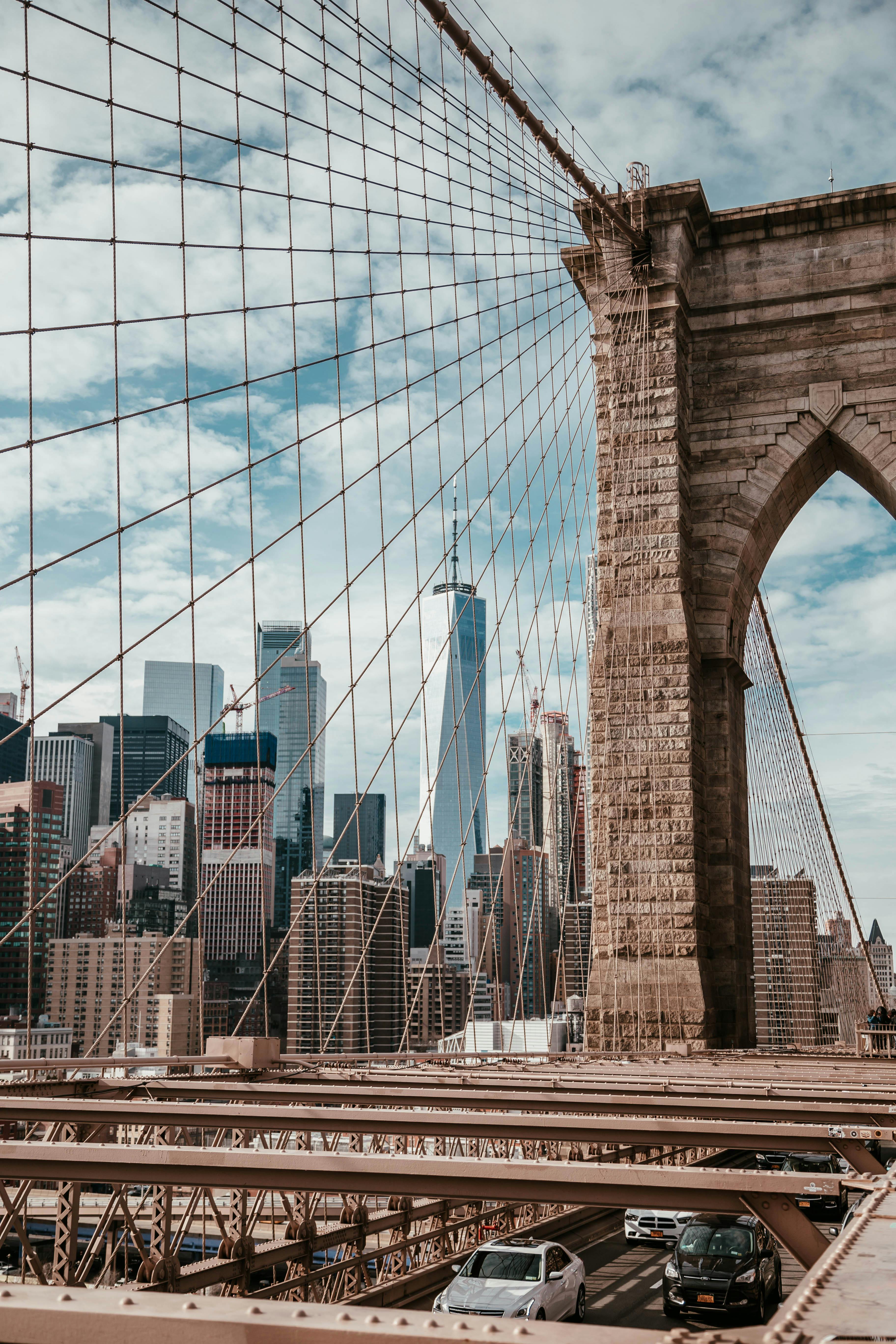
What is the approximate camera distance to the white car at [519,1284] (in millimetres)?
7352

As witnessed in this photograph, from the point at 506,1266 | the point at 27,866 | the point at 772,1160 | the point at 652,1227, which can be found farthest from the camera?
the point at 772,1160

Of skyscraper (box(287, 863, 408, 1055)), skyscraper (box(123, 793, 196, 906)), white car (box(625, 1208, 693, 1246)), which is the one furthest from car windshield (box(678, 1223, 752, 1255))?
skyscraper (box(123, 793, 196, 906))

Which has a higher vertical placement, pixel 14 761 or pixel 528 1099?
pixel 14 761

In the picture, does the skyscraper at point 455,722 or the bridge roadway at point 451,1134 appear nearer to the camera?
the bridge roadway at point 451,1134

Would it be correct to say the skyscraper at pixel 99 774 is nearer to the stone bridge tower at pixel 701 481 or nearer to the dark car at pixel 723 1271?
the stone bridge tower at pixel 701 481

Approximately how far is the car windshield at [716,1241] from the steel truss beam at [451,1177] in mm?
6297

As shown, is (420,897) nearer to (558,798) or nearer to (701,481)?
(558,798)

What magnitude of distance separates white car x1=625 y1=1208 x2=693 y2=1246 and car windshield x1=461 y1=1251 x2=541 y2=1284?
413cm

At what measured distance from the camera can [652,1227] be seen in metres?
11.7

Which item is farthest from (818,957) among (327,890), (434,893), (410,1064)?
(410,1064)

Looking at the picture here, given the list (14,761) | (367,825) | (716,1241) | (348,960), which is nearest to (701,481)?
(348,960)

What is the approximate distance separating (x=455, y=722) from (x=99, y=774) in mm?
52105

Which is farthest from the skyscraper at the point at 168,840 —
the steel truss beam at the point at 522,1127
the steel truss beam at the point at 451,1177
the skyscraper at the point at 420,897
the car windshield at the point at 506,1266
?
the steel truss beam at the point at 451,1177

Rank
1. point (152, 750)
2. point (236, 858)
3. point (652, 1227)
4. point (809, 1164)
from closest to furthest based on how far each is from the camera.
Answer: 1. point (652, 1227)
2. point (809, 1164)
3. point (236, 858)
4. point (152, 750)
